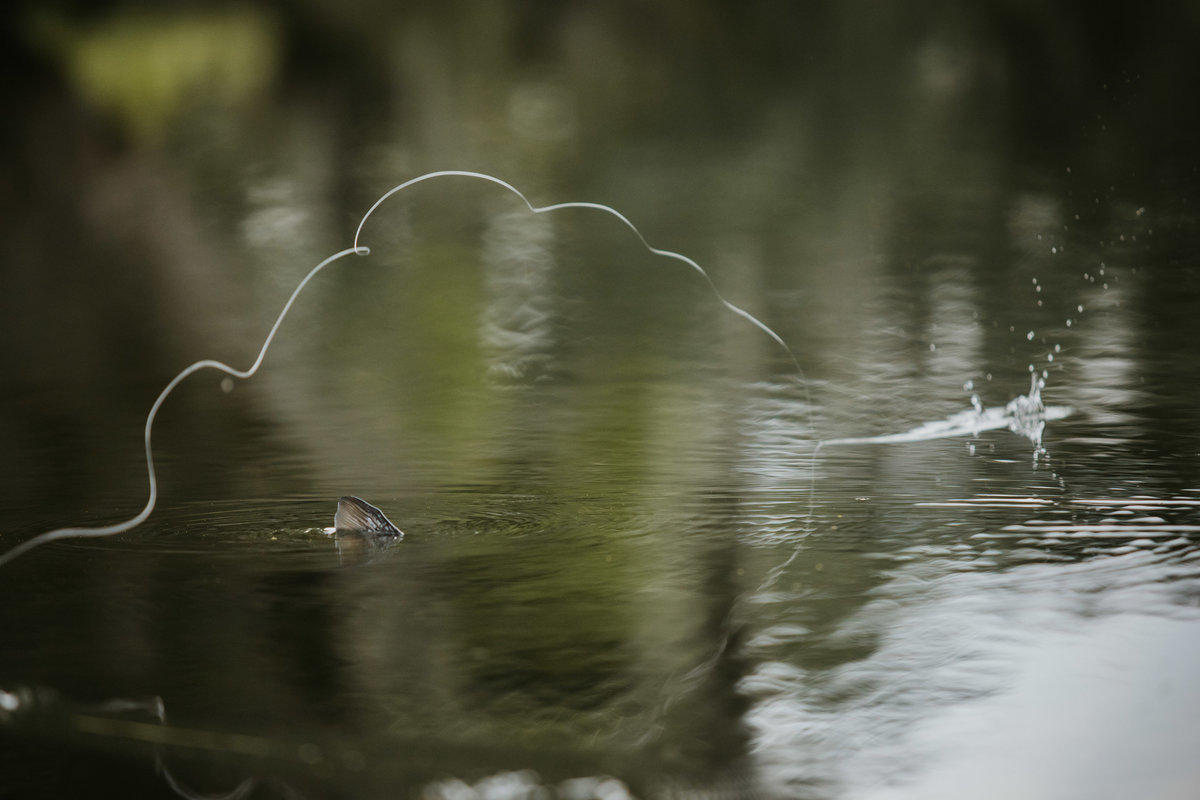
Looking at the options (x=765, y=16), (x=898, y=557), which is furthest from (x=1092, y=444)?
(x=765, y=16)

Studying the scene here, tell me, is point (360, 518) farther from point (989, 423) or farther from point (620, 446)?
point (989, 423)

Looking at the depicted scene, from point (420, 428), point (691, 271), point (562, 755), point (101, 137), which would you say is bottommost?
point (562, 755)

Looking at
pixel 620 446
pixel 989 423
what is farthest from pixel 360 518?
pixel 989 423

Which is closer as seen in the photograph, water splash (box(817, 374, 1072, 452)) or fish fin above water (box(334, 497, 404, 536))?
fish fin above water (box(334, 497, 404, 536))

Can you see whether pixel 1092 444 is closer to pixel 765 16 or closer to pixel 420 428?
pixel 420 428

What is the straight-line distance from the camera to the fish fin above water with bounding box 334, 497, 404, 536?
6.61m

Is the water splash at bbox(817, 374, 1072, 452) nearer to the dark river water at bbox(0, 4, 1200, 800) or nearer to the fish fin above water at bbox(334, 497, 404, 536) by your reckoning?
the dark river water at bbox(0, 4, 1200, 800)

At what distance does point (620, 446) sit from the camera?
856 centimetres

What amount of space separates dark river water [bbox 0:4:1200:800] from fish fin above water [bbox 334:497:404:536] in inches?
2.3

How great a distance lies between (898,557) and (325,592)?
6.67 ft

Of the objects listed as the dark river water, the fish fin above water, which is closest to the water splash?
the dark river water

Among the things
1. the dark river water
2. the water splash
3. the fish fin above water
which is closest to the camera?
the dark river water

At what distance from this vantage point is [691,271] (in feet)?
51.5

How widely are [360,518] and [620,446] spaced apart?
86.8 inches
